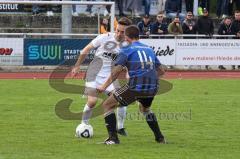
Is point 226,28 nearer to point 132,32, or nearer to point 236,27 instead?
point 236,27

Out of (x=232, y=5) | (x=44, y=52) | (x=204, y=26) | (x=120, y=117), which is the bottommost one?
(x=44, y=52)

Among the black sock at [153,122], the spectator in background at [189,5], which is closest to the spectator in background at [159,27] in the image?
the spectator in background at [189,5]

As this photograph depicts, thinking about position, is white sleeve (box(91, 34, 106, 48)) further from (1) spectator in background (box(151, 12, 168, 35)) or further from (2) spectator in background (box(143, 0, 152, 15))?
(2) spectator in background (box(143, 0, 152, 15))

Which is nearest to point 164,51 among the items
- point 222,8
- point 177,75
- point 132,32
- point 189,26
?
point 189,26

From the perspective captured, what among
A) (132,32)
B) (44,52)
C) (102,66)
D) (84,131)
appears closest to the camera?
(132,32)

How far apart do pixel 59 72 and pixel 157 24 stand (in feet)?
15.7

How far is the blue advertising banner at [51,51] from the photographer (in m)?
25.9

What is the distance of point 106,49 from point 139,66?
144 centimetres

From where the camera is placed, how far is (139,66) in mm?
10766

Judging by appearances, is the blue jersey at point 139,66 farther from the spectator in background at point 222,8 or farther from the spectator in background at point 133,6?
the spectator in background at point 222,8

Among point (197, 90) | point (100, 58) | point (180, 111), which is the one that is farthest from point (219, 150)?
point (197, 90)

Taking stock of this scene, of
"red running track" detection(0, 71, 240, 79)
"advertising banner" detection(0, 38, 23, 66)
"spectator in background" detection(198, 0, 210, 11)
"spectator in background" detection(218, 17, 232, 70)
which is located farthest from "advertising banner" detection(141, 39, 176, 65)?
"spectator in background" detection(198, 0, 210, 11)

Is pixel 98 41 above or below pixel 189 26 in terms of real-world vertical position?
above

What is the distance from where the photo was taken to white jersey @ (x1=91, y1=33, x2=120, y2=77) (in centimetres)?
1188
